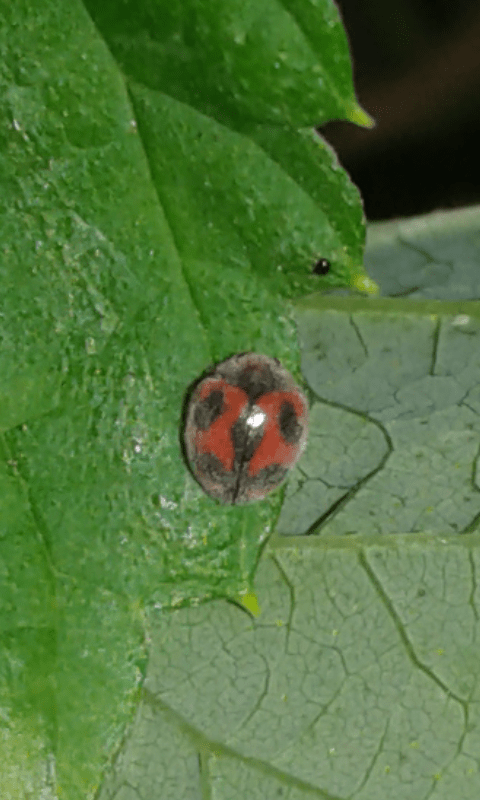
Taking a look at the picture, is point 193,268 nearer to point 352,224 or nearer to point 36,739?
point 352,224

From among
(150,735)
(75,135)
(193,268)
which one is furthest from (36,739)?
(75,135)

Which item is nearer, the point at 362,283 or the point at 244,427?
the point at 362,283

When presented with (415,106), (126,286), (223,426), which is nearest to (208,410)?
(223,426)

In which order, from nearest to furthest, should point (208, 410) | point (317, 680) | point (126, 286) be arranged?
point (126, 286)
point (208, 410)
point (317, 680)

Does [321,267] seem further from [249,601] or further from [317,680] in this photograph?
[317,680]

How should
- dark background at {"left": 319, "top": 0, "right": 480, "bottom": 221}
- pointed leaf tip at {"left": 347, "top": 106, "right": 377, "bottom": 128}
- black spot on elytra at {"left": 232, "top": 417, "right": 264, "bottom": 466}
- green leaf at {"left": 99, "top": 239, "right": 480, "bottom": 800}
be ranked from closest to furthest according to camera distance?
pointed leaf tip at {"left": 347, "top": 106, "right": 377, "bottom": 128}
black spot on elytra at {"left": 232, "top": 417, "right": 264, "bottom": 466}
green leaf at {"left": 99, "top": 239, "right": 480, "bottom": 800}
dark background at {"left": 319, "top": 0, "right": 480, "bottom": 221}

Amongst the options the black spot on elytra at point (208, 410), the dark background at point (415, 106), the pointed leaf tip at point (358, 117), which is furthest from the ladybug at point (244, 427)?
the dark background at point (415, 106)

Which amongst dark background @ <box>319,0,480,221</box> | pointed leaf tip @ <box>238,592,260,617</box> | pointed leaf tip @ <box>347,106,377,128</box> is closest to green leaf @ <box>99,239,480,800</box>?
dark background @ <box>319,0,480,221</box>

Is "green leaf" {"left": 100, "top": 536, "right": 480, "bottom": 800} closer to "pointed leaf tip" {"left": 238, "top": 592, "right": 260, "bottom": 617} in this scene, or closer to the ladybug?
the ladybug

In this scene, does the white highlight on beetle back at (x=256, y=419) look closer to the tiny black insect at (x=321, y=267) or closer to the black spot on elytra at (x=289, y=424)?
the black spot on elytra at (x=289, y=424)
